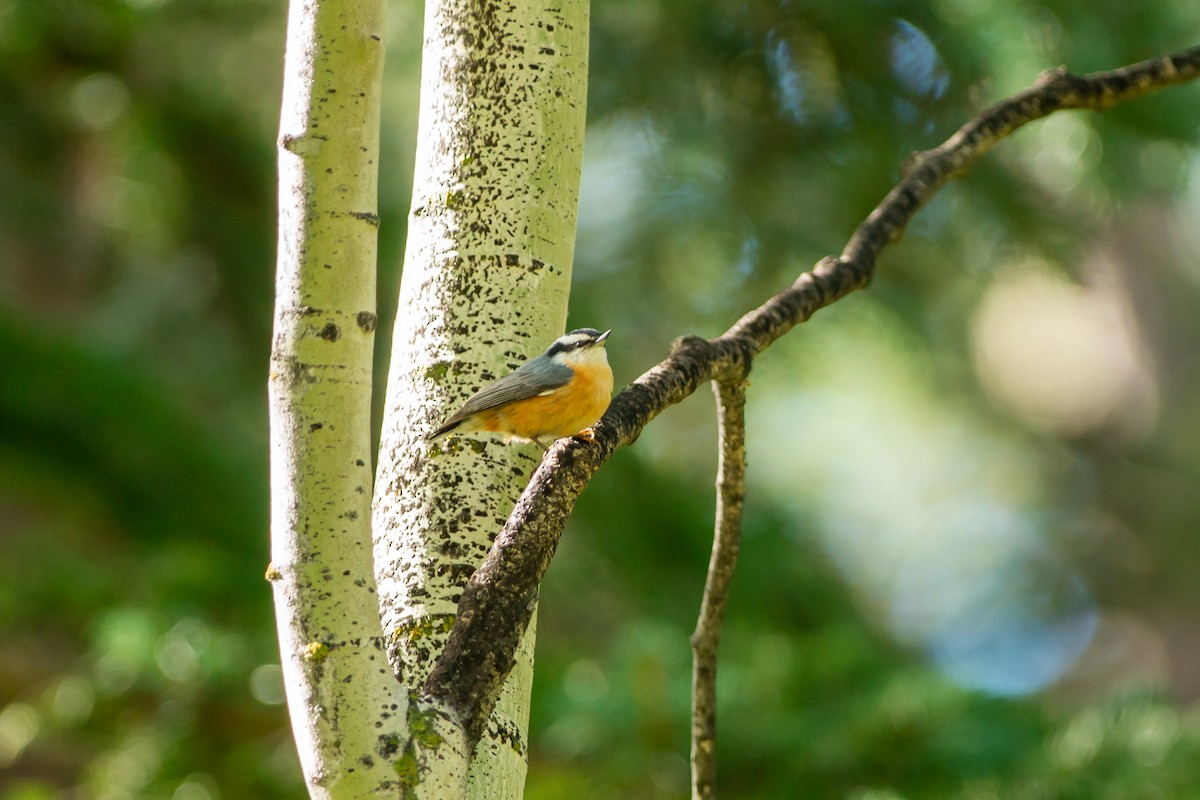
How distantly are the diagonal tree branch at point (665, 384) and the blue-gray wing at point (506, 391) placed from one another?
0.14 metres

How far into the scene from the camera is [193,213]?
4.13 meters

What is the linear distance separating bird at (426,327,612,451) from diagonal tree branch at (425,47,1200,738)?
3.0 inches

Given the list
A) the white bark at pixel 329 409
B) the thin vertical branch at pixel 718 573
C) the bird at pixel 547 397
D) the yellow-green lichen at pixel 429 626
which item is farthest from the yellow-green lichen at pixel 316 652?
the thin vertical branch at pixel 718 573

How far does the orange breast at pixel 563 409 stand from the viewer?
1.47 m

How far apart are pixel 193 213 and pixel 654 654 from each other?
2.66m

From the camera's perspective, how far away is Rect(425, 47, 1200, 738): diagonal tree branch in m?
1.10

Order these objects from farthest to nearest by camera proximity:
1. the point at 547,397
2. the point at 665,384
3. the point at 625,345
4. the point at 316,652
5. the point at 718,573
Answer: the point at 625,345, the point at 547,397, the point at 718,573, the point at 665,384, the point at 316,652

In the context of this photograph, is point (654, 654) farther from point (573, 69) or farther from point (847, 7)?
point (847, 7)

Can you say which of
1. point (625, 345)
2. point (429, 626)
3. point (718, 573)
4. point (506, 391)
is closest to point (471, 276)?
point (506, 391)

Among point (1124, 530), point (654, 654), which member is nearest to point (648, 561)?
point (654, 654)

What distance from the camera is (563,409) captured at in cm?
182

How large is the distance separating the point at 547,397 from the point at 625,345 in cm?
246

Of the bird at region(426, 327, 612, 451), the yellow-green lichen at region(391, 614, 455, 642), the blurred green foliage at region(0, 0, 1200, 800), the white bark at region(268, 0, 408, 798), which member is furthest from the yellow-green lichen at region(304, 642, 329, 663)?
the blurred green foliage at region(0, 0, 1200, 800)

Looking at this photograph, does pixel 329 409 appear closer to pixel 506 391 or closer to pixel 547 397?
pixel 506 391
